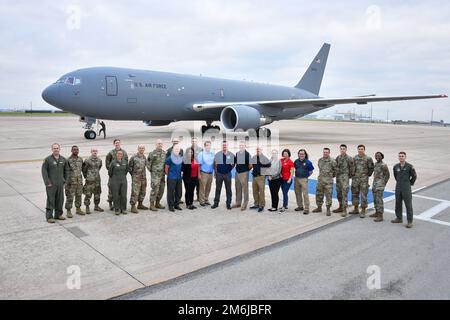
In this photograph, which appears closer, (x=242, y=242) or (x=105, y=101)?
(x=242, y=242)

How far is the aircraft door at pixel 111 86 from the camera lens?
59.9 ft

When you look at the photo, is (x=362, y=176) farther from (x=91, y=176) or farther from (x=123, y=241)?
(x=91, y=176)

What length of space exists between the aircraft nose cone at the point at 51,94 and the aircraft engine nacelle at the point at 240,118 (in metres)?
9.30

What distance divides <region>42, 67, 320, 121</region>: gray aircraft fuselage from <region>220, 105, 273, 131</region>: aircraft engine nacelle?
2124mm

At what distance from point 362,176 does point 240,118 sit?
1313 cm

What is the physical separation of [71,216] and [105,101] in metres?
13.3

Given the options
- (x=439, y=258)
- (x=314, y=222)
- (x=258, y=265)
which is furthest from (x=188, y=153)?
(x=439, y=258)

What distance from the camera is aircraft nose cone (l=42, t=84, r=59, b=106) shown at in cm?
1762

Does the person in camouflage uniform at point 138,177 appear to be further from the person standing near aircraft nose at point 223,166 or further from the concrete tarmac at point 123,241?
the person standing near aircraft nose at point 223,166

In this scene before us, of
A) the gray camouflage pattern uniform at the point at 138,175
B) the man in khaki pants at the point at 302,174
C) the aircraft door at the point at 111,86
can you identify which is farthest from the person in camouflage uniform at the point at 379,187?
the aircraft door at the point at 111,86

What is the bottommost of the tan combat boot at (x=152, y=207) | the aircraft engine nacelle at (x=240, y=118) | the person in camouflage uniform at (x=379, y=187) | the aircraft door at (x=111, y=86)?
the tan combat boot at (x=152, y=207)

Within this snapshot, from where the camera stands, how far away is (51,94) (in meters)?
17.7

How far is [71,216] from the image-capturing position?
248 inches
